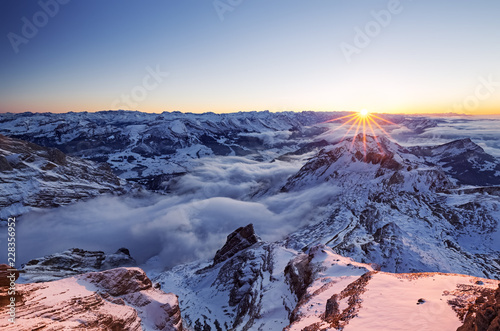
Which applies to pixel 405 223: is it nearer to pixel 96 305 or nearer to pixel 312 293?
pixel 312 293

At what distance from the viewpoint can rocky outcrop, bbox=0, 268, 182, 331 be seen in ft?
96.9

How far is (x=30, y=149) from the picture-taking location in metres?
187

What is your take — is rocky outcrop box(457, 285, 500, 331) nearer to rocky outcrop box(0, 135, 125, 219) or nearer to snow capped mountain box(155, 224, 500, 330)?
snow capped mountain box(155, 224, 500, 330)

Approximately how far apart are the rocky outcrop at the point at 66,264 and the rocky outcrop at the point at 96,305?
1492 inches

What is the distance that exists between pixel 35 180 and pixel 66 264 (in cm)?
11839

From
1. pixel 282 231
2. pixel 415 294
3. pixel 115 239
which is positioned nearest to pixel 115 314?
pixel 415 294

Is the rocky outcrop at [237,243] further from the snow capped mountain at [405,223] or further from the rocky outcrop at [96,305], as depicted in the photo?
the rocky outcrop at [96,305]

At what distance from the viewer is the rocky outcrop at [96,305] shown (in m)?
29.5

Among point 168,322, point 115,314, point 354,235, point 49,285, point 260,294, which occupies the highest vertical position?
point 49,285

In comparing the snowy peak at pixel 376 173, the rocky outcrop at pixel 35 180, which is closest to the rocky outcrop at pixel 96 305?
the snowy peak at pixel 376 173

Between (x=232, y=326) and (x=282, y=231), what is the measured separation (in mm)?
83175

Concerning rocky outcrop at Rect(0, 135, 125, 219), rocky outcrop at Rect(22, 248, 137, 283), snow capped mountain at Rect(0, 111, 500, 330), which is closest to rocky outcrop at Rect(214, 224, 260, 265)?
snow capped mountain at Rect(0, 111, 500, 330)

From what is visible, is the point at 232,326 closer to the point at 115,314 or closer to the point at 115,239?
the point at 115,314

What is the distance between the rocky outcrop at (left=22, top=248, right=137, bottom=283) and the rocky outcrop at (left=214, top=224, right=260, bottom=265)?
1669 inches
